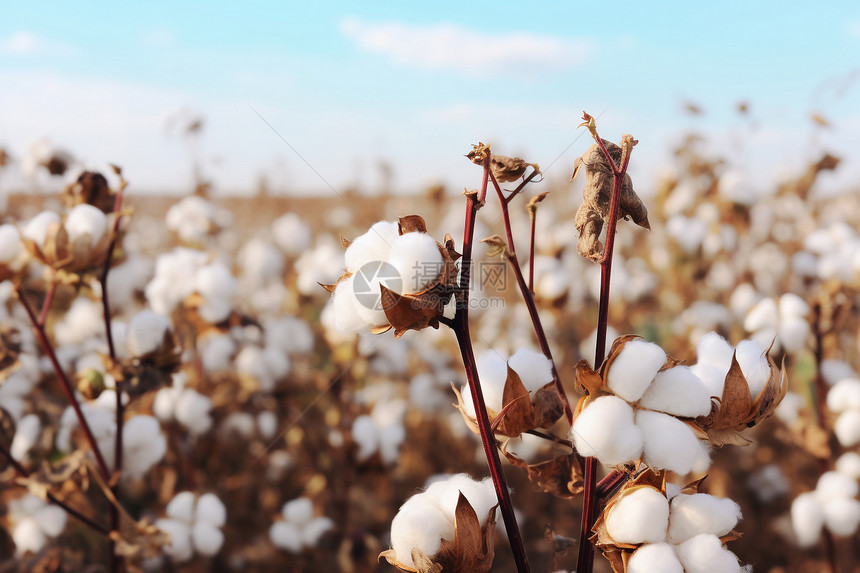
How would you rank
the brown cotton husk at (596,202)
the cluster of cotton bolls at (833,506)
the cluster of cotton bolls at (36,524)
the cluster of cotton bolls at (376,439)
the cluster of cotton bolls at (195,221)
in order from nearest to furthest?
the brown cotton husk at (596,202)
the cluster of cotton bolls at (36,524)
the cluster of cotton bolls at (833,506)
the cluster of cotton bolls at (376,439)
the cluster of cotton bolls at (195,221)

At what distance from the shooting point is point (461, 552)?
77 centimetres

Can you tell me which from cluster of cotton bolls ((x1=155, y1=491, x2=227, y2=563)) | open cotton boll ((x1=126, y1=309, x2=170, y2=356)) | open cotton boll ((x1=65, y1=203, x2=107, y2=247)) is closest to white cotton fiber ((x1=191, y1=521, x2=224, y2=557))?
cluster of cotton bolls ((x1=155, y1=491, x2=227, y2=563))

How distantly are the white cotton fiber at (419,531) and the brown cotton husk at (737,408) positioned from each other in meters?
0.32

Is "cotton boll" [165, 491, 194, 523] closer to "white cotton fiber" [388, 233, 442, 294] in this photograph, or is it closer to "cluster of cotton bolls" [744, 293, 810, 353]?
"white cotton fiber" [388, 233, 442, 294]

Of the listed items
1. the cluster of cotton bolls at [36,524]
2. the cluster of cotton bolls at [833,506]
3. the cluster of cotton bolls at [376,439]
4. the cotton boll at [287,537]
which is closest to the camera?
the cluster of cotton bolls at [36,524]

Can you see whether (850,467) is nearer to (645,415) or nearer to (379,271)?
(645,415)

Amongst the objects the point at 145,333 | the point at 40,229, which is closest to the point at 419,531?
the point at 145,333

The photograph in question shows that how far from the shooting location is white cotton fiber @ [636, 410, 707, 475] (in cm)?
72

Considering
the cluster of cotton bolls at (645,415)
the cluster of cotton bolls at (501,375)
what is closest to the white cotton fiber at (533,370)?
the cluster of cotton bolls at (501,375)

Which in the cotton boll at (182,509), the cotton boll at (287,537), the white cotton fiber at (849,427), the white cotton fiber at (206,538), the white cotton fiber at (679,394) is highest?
the white cotton fiber at (679,394)

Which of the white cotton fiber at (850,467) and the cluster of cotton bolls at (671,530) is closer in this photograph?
the cluster of cotton bolls at (671,530)

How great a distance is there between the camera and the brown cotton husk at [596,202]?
81 centimetres

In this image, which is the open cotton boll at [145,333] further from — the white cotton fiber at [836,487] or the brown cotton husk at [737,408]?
the white cotton fiber at [836,487]

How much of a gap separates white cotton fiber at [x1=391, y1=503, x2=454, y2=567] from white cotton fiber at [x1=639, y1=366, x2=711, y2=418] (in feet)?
0.93
